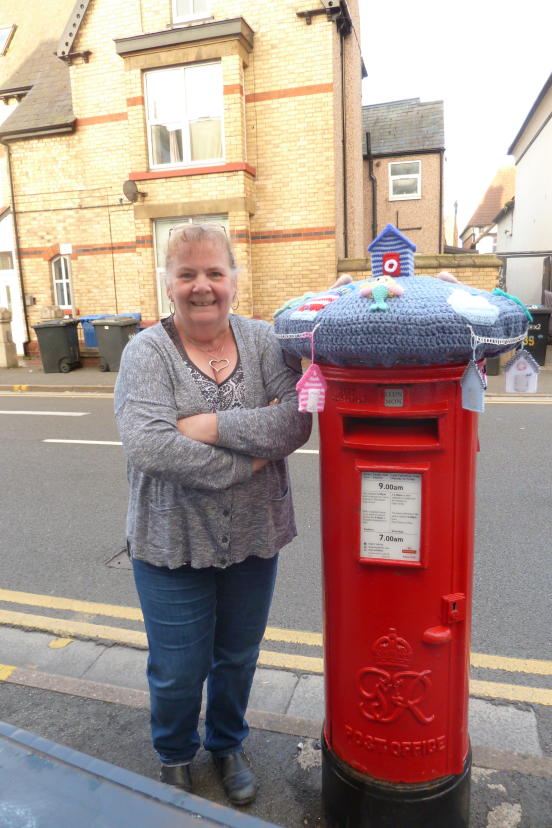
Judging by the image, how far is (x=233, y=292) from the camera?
1.94m

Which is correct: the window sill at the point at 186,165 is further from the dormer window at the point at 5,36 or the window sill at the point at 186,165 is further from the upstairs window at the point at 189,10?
the dormer window at the point at 5,36

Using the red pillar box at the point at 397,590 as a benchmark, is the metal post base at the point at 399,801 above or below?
below

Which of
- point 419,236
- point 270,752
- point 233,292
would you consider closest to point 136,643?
point 270,752

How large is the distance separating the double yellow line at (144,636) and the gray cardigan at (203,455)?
4.02ft

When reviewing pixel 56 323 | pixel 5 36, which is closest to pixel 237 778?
pixel 56 323

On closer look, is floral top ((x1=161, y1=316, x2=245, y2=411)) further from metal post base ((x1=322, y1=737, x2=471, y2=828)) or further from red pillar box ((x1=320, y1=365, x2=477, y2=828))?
metal post base ((x1=322, y1=737, x2=471, y2=828))

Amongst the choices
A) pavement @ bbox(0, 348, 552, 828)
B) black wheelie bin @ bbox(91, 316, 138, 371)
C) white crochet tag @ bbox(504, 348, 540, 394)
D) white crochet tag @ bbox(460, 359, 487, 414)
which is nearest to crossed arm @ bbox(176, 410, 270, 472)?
white crochet tag @ bbox(460, 359, 487, 414)

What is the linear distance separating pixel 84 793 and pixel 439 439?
1.10 metres

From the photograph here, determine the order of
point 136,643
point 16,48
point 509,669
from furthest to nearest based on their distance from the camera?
point 16,48
point 136,643
point 509,669

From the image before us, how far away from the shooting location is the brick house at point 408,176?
63.2 ft

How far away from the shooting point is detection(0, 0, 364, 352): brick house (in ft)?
39.8

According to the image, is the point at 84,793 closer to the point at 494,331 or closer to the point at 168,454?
the point at 168,454

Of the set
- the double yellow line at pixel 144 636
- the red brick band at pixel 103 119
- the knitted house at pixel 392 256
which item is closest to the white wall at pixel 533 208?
the red brick band at pixel 103 119

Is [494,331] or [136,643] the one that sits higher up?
[494,331]
